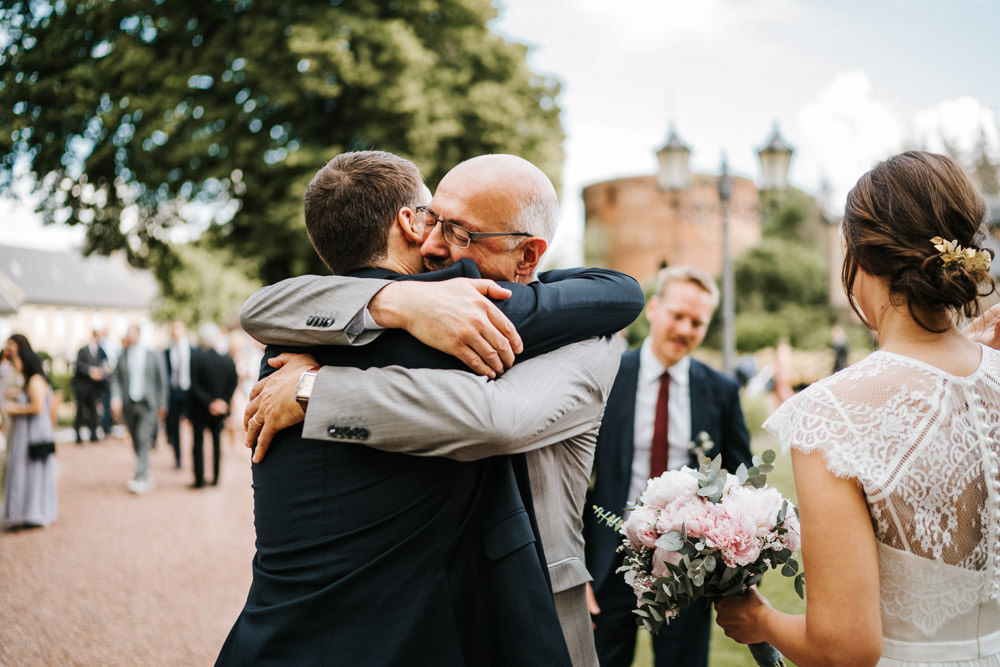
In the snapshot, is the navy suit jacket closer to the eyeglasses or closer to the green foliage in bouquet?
the eyeglasses

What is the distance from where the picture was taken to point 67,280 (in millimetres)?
61594

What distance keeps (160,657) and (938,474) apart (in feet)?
17.4

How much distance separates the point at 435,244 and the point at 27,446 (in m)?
9.03

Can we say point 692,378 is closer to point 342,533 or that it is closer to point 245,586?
point 342,533

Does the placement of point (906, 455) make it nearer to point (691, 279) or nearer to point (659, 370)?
point (659, 370)

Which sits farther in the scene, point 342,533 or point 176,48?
point 176,48

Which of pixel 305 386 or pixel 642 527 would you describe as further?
pixel 642 527

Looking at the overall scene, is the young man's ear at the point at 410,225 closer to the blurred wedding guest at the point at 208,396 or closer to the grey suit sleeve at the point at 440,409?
the grey suit sleeve at the point at 440,409

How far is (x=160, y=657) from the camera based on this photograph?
5.16 m

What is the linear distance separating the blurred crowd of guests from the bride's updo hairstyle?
19.9ft

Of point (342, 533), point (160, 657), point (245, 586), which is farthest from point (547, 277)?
point (245, 586)

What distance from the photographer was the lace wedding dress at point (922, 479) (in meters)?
1.68

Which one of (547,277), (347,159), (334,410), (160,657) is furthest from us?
(160,657)

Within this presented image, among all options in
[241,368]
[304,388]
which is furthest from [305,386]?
[241,368]
